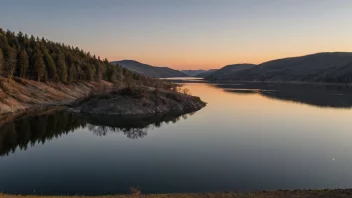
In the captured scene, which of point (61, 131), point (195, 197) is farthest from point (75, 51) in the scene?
point (195, 197)

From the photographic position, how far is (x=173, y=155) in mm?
49281

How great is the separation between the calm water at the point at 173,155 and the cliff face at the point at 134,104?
692 inches

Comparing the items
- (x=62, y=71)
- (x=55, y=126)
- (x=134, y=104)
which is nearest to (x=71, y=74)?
(x=62, y=71)

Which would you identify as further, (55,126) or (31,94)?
(31,94)

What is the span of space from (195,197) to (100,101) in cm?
8785

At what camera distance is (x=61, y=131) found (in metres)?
72.6

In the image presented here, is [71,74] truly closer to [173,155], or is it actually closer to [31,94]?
[31,94]

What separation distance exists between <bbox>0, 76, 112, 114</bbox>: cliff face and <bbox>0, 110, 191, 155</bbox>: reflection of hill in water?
10.9 metres

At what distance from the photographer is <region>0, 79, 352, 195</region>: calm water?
36.3 meters

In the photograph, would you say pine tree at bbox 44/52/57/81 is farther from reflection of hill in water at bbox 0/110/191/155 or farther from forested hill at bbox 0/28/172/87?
reflection of hill in water at bbox 0/110/191/155

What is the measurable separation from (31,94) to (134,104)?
4142cm

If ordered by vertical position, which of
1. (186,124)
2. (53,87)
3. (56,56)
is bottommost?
(186,124)

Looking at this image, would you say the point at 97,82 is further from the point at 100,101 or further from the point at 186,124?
the point at 186,124

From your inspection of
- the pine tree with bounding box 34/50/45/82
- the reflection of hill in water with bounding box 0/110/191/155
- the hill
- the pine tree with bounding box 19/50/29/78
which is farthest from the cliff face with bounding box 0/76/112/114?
the reflection of hill in water with bounding box 0/110/191/155
